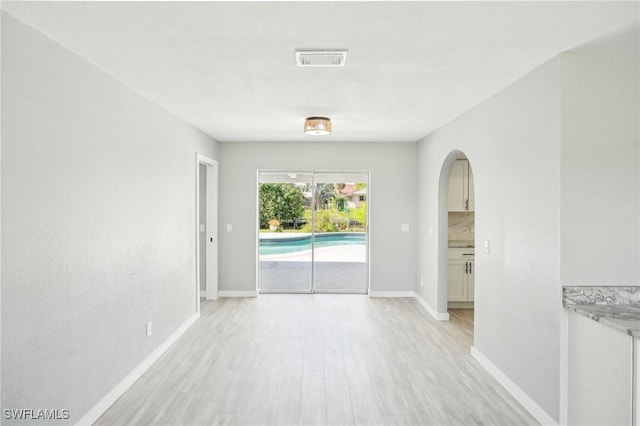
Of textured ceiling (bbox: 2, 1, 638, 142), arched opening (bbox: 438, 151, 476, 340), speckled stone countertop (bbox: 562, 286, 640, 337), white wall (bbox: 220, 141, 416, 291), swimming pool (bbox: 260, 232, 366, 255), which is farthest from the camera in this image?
swimming pool (bbox: 260, 232, 366, 255)

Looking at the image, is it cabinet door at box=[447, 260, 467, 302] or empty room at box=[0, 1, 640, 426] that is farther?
cabinet door at box=[447, 260, 467, 302]

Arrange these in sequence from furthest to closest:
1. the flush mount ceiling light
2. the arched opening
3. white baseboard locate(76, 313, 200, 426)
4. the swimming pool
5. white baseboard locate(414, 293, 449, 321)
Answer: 1. the swimming pool
2. the arched opening
3. white baseboard locate(414, 293, 449, 321)
4. the flush mount ceiling light
5. white baseboard locate(76, 313, 200, 426)

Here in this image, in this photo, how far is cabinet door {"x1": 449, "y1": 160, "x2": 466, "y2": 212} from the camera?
17.6 feet

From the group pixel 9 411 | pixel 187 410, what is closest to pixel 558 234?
pixel 187 410

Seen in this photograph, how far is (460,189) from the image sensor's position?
5.39 m

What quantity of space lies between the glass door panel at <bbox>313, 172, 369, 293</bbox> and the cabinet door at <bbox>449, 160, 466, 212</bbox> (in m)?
1.37

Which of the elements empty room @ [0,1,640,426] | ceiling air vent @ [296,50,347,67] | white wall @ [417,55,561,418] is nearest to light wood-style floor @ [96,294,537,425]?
empty room @ [0,1,640,426]

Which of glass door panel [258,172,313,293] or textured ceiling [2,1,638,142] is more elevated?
textured ceiling [2,1,638,142]

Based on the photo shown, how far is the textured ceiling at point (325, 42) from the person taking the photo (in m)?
1.86

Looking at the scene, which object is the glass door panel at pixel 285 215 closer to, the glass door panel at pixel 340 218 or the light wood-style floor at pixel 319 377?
the glass door panel at pixel 340 218

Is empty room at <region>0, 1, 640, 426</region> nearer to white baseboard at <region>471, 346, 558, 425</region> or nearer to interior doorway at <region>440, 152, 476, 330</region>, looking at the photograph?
white baseboard at <region>471, 346, 558, 425</region>

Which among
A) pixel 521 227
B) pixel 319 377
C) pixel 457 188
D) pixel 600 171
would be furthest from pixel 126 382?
pixel 457 188

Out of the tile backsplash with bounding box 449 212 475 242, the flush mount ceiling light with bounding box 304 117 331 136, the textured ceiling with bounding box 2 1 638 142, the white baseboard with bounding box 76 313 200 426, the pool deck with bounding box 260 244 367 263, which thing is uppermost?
the textured ceiling with bounding box 2 1 638 142

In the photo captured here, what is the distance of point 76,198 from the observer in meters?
2.40
